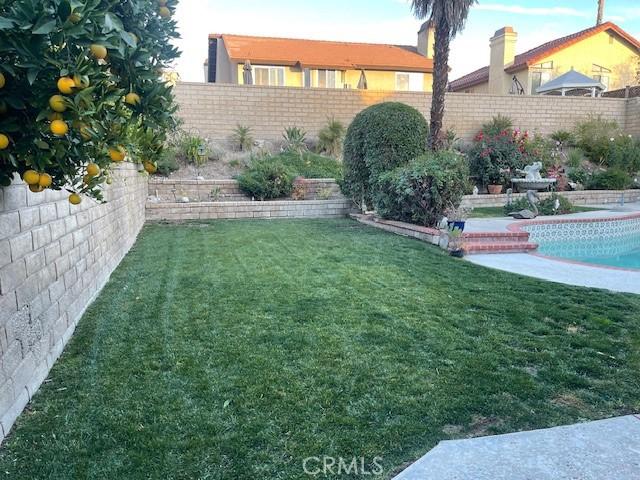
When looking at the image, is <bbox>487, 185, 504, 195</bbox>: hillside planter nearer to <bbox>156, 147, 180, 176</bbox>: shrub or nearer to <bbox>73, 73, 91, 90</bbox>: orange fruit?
<bbox>156, 147, 180, 176</bbox>: shrub

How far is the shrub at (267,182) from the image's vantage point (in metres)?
11.9

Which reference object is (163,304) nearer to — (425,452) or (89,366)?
(89,366)

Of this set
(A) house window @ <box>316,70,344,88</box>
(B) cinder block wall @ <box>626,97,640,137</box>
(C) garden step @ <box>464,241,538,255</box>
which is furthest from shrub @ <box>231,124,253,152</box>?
(B) cinder block wall @ <box>626,97,640,137</box>

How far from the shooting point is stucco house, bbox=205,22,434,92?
920 inches

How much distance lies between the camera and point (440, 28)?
443 inches

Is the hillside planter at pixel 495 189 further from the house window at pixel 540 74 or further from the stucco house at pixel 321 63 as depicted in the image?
the house window at pixel 540 74

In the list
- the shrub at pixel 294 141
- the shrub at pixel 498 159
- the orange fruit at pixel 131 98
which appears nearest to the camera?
the orange fruit at pixel 131 98

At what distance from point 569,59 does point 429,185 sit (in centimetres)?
2270

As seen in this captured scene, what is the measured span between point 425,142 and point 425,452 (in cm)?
852

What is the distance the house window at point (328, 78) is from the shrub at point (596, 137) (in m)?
11.7

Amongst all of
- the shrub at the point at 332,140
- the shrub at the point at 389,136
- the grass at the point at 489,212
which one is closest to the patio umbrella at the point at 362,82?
the shrub at the point at 332,140

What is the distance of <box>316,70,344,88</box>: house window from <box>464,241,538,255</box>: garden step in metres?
18.4

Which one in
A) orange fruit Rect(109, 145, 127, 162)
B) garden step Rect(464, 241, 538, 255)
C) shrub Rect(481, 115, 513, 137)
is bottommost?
garden step Rect(464, 241, 538, 255)

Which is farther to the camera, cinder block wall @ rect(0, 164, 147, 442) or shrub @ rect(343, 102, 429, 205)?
shrub @ rect(343, 102, 429, 205)
